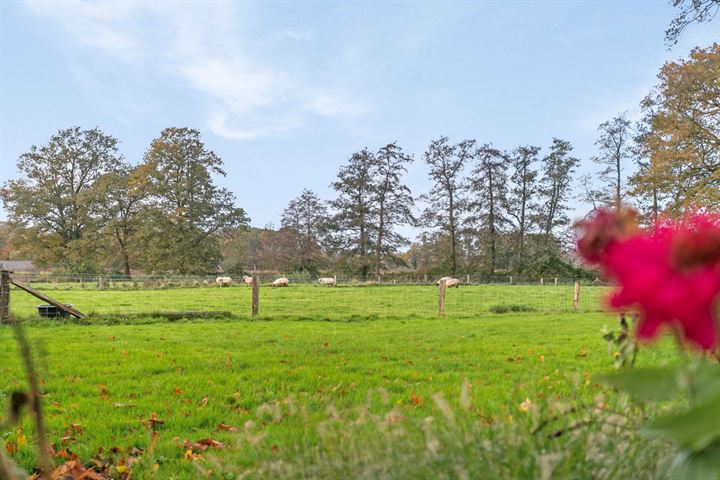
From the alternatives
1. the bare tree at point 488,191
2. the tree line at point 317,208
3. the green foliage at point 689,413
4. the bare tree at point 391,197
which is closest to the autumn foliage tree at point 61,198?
the tree line at point 317,208

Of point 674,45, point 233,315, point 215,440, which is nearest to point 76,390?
point 215,440

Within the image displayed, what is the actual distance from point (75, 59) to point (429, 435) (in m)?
14.7

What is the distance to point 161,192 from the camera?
1395 inches

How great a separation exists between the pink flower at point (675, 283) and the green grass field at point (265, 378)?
904 millimetres

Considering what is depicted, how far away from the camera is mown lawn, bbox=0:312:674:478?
123 inches

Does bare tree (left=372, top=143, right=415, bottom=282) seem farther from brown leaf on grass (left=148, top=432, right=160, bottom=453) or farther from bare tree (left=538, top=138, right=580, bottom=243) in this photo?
brown leaf on grass (left=148, top=432, right=160, bottom=453)

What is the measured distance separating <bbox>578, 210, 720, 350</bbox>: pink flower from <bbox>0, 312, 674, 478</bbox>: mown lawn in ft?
4.19

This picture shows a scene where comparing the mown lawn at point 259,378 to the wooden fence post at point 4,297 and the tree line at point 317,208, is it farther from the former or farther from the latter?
the tree line at point 317,208

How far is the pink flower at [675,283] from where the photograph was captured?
0.49 metres

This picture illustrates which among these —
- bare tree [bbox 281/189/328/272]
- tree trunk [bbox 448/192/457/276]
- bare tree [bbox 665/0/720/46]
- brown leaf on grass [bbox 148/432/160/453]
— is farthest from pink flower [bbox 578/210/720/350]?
bare tree [bbox 281/189/328/272]

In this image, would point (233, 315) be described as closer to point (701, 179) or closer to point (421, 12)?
point (421, 12)

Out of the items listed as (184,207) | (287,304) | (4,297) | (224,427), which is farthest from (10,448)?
(184,207)

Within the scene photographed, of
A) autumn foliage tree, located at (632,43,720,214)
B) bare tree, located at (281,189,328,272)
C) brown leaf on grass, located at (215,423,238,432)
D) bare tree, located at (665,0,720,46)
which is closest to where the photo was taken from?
brown leaf on grass, located at (215,423,238,432)

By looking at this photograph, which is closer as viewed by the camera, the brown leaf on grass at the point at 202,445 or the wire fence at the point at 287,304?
the brown leaf on grass at the point at 202,445
